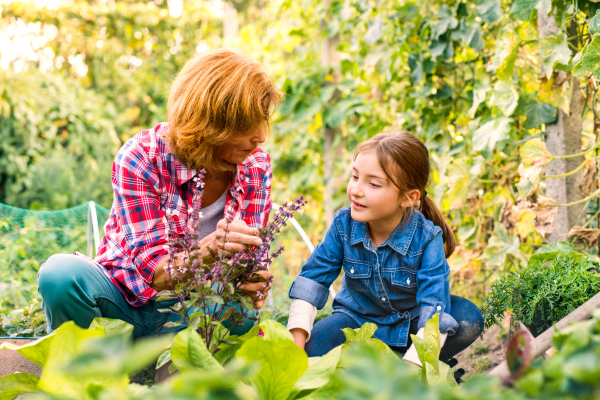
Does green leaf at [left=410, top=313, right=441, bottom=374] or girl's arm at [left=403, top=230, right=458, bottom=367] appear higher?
green leaf at [left=410, top=313, right=441, bottom=374]

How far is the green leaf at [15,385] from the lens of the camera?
82 centimetres

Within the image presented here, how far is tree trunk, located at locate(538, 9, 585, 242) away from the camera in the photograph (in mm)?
1669

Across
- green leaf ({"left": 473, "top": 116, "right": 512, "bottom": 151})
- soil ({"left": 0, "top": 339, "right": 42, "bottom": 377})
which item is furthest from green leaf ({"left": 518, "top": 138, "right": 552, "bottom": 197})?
soil ({"left": 0, "top": 339, "right": 42, "bottom": 377})

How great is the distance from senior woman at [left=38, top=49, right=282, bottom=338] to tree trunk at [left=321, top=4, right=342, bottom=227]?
1.59 meters

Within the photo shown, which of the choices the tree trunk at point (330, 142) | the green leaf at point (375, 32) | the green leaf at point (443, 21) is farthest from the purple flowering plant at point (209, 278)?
the tree trunk at point (330, 142)

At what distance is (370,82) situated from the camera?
292cm

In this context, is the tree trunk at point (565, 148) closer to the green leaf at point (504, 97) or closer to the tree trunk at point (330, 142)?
the green leaf at point (504, 97)

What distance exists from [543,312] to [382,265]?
44cm

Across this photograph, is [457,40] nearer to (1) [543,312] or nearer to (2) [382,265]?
(2) [382,265]

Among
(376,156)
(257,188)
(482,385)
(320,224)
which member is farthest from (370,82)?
(482,385)

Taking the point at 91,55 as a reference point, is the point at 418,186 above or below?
below

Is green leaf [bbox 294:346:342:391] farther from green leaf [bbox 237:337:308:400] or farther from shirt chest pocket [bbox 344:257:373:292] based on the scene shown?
shirt chest pocket [bbox 344:257:373:292]

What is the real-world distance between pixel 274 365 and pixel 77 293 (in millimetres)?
885

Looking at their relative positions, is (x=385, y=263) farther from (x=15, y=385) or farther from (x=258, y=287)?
(x=15, y=385)
